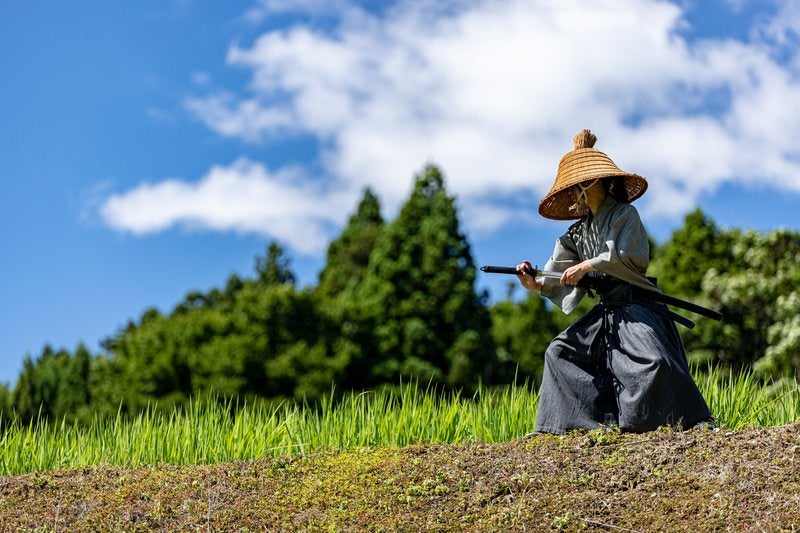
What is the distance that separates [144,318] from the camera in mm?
31906

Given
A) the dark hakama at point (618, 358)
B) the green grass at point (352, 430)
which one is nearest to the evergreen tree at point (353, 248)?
the green grass at point (352, 430)

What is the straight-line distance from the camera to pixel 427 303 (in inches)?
735

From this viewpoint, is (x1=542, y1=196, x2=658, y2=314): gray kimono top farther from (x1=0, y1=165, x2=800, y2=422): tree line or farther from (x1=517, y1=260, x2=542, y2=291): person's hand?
(x1=0, y1=165, x2=800, y2=422): tree line

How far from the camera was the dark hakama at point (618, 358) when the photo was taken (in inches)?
220

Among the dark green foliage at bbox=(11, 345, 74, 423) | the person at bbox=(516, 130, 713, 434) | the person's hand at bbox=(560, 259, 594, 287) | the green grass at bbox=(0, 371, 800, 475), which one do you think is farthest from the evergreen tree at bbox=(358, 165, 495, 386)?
the person's hand at bbox=(560, 259, 594, 287)

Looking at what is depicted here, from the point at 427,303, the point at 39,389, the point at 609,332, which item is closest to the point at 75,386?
→ the point at 39,389

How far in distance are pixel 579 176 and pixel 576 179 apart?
31 millimetres

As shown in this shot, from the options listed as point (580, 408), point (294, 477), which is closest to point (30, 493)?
point (294, 477)

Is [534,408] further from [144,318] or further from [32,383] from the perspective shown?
[144,318]

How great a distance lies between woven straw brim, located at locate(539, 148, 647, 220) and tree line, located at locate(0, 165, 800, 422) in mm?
11588

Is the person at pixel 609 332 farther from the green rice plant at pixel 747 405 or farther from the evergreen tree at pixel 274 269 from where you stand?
the evergreen tree at pixel 274 269

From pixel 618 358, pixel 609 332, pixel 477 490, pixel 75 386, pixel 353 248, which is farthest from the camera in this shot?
pixel 353 248

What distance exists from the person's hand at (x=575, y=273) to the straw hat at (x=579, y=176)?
54 centimetres

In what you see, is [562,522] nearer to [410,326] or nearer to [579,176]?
[579,176]
